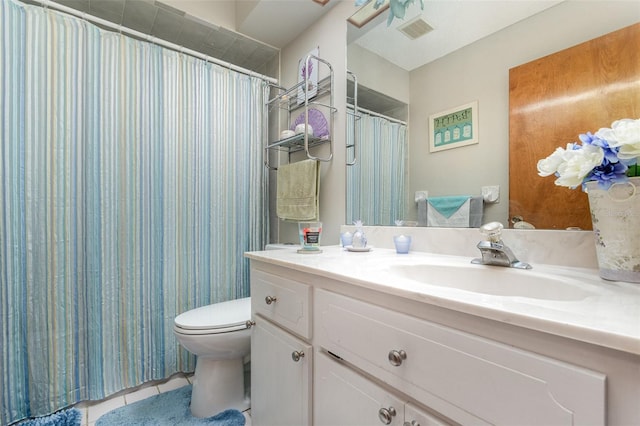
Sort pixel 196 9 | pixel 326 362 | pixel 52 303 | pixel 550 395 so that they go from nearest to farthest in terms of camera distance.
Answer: pixel 550 395
pixel 326 362
pixel 52 303
pixel 196 9

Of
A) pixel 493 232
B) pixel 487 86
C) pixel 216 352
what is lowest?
pixel 216 352

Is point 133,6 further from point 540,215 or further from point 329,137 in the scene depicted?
point 540,215

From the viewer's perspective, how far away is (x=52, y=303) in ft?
4.24

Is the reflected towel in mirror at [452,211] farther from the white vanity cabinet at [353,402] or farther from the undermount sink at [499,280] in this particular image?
the white vanity cabinet at [353,402]

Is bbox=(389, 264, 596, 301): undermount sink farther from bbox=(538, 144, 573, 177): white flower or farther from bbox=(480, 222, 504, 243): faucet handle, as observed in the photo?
bbox=(538, 144, 573, 177): white flower

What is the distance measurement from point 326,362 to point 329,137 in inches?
46.3

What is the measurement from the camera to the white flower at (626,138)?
579 mm

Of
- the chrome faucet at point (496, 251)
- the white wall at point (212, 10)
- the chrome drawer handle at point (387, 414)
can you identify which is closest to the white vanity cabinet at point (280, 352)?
the chrome drawer handle at point (387, 414)

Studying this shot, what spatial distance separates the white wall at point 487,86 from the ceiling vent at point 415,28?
151 millimetres

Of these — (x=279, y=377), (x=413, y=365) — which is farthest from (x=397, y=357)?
(x=279, y=377)

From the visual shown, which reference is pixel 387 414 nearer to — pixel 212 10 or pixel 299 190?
pixel 299 190

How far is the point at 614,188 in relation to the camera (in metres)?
0.63

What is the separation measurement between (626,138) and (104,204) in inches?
74.2

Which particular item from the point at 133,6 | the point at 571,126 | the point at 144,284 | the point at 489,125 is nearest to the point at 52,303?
the point at 144,284
